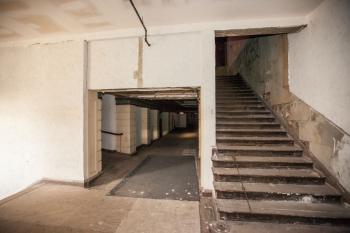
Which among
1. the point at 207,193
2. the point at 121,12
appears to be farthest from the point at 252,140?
the point at 121,12

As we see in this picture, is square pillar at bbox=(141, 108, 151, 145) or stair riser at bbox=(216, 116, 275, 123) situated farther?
square pillar at bbox=(141, 108, 151, 145)

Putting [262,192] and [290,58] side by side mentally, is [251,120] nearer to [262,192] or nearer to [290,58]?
[290,58]

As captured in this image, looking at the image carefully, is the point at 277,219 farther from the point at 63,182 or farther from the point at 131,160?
the point at 131,160

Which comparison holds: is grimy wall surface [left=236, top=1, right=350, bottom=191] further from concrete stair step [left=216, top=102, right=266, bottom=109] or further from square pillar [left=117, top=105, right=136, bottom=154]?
square pillar [left=117, top=105, right=136, bottom=154]

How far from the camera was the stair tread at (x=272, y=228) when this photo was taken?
2.62 meters

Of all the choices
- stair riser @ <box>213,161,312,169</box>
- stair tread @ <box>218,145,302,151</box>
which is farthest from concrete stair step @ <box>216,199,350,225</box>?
stair tread @ <box>218,145,302,151</box>

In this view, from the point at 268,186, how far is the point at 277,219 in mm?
643

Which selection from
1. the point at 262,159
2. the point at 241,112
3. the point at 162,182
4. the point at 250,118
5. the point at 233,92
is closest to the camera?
the point at 262,159

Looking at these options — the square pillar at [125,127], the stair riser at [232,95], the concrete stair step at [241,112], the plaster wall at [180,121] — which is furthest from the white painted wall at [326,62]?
the plaster wall at [180,121]

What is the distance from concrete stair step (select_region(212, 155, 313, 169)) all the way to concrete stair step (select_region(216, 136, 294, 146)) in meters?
0.48

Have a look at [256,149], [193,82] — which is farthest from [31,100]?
[256,149]

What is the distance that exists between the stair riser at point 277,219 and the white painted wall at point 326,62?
1.40 m

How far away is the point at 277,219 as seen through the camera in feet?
9.21

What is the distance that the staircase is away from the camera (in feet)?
9.04
